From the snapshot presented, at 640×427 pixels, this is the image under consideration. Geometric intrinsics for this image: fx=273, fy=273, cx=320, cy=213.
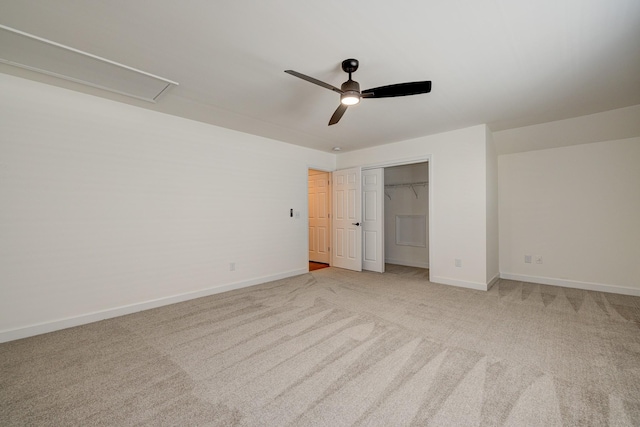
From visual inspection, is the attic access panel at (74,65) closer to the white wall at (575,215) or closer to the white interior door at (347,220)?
the white interior door at (347,220)

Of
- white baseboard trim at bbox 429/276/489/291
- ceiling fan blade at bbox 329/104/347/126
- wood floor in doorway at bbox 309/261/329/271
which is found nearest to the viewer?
ceiling fan blade at bbox 329/104/347/126

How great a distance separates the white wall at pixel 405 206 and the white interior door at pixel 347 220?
53.0 inches

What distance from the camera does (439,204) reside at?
4566 millimetres

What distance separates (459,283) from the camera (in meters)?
4.34

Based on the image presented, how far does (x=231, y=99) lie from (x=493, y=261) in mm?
4642

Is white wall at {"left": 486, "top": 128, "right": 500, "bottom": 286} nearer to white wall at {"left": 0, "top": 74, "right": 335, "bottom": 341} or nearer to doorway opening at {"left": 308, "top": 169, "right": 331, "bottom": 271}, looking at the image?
doorway opening at {"left": 308, "top": 169, "right": 331, "bottom": 271}

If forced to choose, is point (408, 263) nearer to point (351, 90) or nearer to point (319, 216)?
point (319, 216)

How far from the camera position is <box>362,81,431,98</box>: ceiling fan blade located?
2248 millimetres

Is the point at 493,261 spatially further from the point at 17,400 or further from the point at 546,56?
the point at 17,400

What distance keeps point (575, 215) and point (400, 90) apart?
402cm

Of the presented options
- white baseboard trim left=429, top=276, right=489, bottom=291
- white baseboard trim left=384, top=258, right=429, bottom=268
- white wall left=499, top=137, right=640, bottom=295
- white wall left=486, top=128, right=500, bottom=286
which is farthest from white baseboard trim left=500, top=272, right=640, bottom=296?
white baseboard trim left=384, top=258, right=429, bottom=268

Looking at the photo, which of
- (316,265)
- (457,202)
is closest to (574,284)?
(457,202)

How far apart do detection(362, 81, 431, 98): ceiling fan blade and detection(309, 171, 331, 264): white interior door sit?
3682 millimetres

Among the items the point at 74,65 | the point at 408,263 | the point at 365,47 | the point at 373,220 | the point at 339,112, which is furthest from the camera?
the point at 408,263
